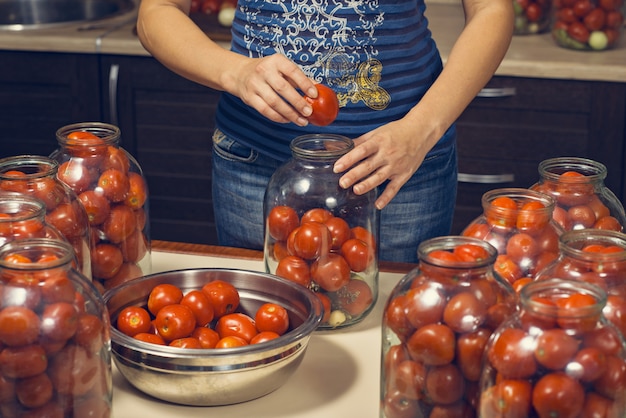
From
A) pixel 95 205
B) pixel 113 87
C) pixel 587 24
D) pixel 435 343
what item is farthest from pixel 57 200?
pixel 587 24

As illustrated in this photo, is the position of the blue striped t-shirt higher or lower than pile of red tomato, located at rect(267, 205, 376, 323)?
higher

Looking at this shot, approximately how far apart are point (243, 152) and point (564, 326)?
0.90m

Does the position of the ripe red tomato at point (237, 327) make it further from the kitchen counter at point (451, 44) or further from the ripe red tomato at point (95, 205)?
the kitchen counter at point (451, 44)

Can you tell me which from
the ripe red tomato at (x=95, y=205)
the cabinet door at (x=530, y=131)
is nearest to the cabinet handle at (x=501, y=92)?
the cabinet door at (x=530, y=131)

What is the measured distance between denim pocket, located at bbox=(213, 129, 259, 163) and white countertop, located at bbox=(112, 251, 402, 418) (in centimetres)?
47

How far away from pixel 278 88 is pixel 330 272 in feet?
0.86

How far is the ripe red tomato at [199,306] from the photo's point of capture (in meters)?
1.11

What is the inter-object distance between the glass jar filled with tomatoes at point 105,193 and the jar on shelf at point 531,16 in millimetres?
1715

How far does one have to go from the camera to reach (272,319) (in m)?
1.11

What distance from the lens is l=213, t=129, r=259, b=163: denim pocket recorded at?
1.64m

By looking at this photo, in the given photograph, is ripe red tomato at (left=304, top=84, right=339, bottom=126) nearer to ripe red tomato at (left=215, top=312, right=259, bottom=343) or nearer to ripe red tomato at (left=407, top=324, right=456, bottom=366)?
ripe red tomato at (left=215, top=312, right=259, bottom=343)

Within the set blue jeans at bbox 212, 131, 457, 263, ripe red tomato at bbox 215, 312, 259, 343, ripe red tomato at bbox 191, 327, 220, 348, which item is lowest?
blue jeans at bbox 212, 131, 457, 263

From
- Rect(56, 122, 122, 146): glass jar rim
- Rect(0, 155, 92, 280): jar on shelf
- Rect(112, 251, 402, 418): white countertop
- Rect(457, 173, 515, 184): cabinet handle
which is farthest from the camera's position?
Rect(457, 173, 515, 184): cabinet handle

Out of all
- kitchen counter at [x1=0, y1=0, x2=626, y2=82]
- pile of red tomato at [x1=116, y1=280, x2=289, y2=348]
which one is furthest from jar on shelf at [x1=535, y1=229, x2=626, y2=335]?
kitchen counter at [x1=0, y1=0, x2=626, y2=82]
